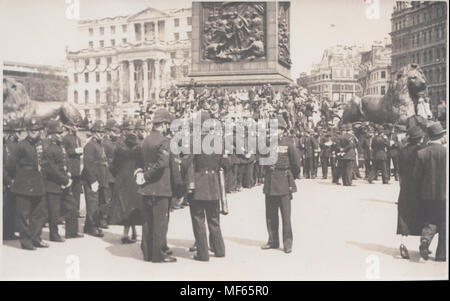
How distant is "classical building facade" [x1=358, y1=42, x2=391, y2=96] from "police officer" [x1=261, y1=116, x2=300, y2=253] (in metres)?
6.91

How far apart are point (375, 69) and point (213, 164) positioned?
42.8 feet

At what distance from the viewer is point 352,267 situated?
8734 mm

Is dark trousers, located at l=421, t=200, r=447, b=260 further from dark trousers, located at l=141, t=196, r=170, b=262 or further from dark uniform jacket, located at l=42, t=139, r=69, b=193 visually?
dark uniform jacket, located at l=42, t=139, r=69, b=193

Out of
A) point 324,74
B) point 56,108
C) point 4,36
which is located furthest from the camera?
point 324,74

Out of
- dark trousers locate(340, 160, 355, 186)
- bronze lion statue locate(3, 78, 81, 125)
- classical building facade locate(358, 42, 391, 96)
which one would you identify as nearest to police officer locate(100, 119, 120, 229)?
bronze lion statue locate(3, 78, 81, 125)

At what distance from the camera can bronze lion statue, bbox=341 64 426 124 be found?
49.2 ft

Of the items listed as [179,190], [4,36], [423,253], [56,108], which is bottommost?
[423,253]

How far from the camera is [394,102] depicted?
16.5 meters

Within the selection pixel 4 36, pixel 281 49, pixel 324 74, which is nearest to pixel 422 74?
pixel 324 74

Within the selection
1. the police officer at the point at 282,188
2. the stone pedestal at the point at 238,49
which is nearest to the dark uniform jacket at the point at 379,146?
the stone pedestal at the point at 238,49

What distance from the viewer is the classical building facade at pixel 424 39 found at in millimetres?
12122

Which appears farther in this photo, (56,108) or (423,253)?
(56,108)
